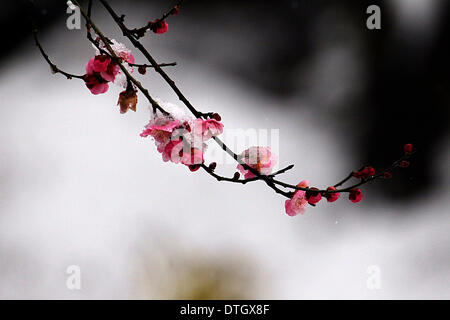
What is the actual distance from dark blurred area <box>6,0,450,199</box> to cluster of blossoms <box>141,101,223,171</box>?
1.67m

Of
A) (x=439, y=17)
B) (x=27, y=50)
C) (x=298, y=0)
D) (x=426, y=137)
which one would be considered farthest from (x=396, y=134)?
(x=27, y=50)

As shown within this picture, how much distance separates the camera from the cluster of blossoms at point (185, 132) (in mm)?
568

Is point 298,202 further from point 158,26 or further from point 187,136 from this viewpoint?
point 158,26

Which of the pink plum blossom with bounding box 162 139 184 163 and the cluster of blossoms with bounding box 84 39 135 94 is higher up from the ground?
the cluster of blossoms with bounding box 84 39 135 94

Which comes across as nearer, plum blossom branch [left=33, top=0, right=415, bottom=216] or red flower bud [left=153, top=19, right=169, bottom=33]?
plum blossom branch [left=33, top=0, right=415, bottom=216]

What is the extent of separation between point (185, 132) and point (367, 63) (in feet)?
6.05

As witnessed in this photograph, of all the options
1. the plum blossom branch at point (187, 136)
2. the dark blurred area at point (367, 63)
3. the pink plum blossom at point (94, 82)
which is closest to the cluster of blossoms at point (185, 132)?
the plum blossom branch at point (187, 136)

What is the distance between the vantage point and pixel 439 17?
2.23 meters

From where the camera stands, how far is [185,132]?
22.8 inches

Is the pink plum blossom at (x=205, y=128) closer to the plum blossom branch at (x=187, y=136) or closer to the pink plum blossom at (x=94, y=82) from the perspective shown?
the plum blossom branch at (x=187, y=136)

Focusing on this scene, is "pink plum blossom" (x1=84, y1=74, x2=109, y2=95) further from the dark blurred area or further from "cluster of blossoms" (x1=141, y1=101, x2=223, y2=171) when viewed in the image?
the dark blurred area

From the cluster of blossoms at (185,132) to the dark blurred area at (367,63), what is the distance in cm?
167

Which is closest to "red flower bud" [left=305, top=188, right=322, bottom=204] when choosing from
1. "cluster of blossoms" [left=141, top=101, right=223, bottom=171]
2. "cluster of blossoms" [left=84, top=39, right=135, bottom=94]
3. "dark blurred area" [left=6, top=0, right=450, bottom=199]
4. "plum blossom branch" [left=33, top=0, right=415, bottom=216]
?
"plum blossom branch" [left=33, top=0, right=415, bottom=216]

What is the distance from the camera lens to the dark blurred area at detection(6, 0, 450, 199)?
215 centimetres
